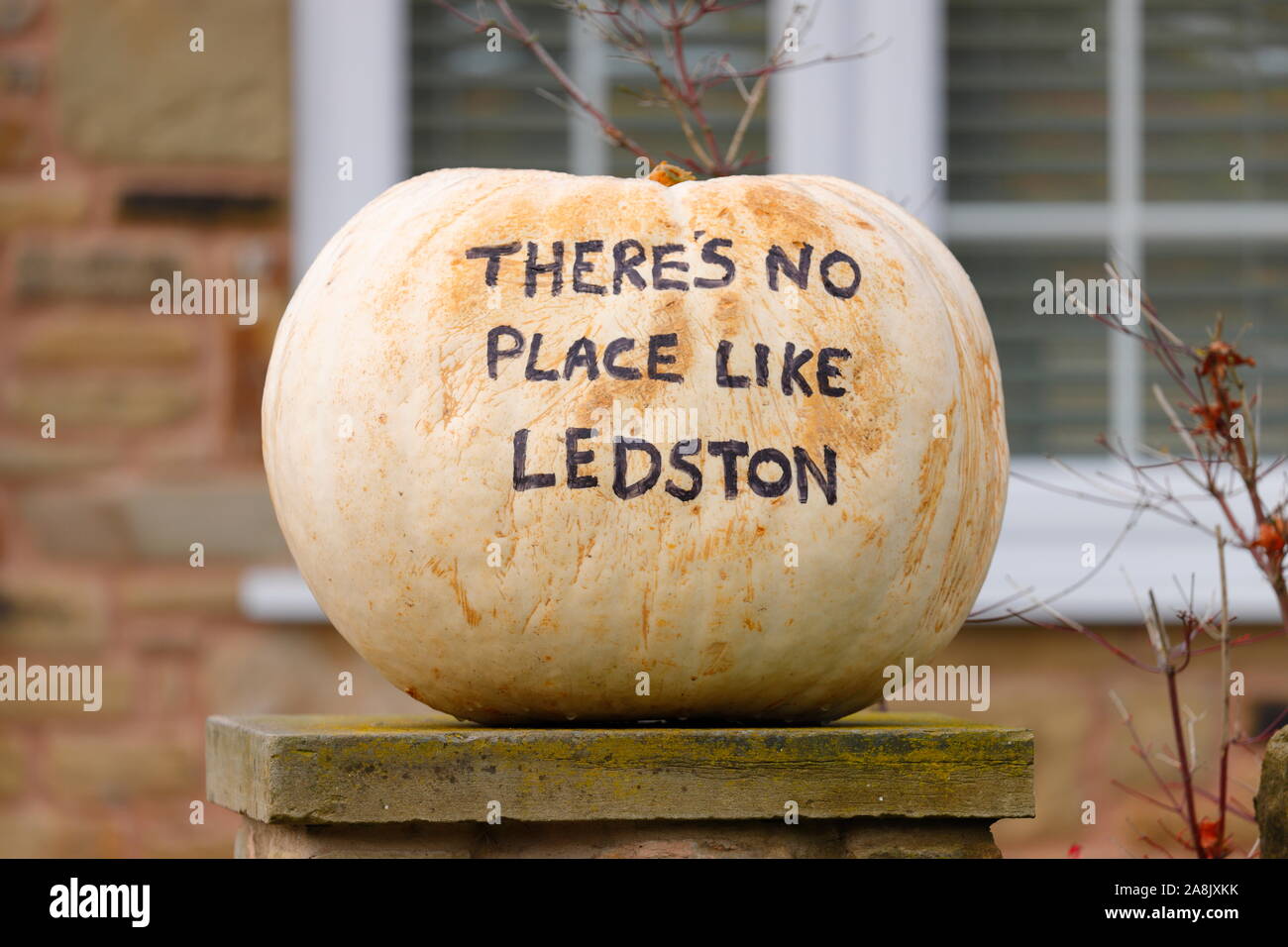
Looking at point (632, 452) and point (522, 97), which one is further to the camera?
point (522, 97)

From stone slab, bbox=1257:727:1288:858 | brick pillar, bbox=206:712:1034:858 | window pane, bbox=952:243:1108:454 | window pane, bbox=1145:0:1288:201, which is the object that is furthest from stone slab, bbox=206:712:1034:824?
window pane, bbox=1145:0:1288:201

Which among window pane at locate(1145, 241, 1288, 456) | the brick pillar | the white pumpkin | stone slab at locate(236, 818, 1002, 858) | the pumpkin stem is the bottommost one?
stone slab at locate(236, 818, 1002, 858)

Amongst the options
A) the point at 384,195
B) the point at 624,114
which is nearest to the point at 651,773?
the point at 384,195

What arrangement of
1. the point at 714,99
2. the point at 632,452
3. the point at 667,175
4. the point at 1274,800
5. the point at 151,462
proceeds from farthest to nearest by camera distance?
the point at 714,99 → the point at 151,462 → the point at 667,175 → the point at 1274,800 → the point at 632,452

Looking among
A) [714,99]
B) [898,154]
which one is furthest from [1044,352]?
[714,99]

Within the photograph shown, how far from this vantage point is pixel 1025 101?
4.54 m

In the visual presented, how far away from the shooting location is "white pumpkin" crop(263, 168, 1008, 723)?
226 cm

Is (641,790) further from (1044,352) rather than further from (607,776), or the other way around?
(1044,352)

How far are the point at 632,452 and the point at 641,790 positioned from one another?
1.34 ft

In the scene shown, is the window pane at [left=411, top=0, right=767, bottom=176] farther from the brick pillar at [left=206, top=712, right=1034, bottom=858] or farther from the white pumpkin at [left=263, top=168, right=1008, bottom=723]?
the brick pillar at [left=206, top=712, right=1034, bottom=858]

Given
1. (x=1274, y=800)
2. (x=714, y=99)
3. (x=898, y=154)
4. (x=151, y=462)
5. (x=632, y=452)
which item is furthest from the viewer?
(x=714, y=99)

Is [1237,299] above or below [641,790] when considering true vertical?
above

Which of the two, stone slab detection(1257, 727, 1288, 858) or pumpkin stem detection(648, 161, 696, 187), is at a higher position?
pumpkin stem detection(648, 161, 696, 187)

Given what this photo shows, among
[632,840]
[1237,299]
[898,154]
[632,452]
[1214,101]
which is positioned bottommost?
[632,840]
